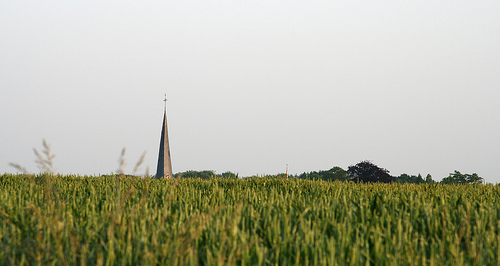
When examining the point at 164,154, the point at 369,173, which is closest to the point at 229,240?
the point at 369,173

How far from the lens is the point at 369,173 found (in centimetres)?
4716

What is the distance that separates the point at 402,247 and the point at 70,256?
8.95 ft

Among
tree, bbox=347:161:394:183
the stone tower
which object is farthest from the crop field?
the stone tower

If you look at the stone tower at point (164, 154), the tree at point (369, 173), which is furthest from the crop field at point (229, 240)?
the stone tower at point (164, 154)

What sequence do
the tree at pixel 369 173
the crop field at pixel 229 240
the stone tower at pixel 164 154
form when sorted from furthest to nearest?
1. the stone tower at pixel 164 154
2. the tree at pixel 369 173
3. the crop field at pixel 229 240

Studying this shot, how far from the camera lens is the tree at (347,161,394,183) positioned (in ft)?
152

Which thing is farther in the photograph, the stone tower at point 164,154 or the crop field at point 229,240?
the stone tower at point 164,154

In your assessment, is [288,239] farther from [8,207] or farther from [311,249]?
[8,207]

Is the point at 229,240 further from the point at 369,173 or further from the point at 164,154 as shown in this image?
the point at 164,154

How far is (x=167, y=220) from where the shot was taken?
4.57 metres

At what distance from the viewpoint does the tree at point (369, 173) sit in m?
46.3

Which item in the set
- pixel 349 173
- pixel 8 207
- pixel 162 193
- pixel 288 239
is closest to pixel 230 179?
pixel 162 193

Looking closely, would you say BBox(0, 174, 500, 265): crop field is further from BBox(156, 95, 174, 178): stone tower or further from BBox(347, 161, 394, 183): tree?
BBox(156, 95, 174, 178): stone tower

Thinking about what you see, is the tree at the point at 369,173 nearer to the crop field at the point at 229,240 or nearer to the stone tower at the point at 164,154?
the stone tower at the point at 164,154
